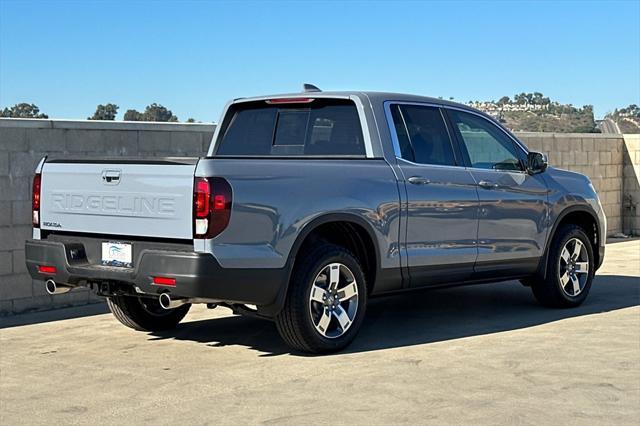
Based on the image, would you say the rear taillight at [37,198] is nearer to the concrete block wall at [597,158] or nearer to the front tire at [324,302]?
the front tire at [324,302]

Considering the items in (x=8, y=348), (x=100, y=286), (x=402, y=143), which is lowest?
(x=8, y=348)

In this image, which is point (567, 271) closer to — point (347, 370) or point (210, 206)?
point (347, 370)

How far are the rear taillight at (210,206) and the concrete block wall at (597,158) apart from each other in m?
10.5

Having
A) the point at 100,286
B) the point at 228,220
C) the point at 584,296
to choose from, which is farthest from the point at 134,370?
the point at 584,296

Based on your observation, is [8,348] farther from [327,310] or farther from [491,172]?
[491,172]

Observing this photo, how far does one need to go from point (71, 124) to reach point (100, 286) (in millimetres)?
3276

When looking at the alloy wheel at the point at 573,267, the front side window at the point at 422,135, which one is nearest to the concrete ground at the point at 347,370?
the alloy wheel at the point at 573,267

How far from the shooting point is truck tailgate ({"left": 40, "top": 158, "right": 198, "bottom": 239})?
278 inches

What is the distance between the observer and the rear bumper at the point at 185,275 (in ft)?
22.9

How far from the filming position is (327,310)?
777 centimetres

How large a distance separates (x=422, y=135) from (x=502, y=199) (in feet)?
3.36

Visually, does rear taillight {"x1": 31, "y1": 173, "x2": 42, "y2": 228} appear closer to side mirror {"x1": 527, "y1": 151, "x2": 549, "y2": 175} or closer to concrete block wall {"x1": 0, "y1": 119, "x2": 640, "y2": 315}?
concrete block wall {"x1": 0, "y1": 119, "x2": 640, "y2": 315}

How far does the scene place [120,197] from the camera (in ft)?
24.4

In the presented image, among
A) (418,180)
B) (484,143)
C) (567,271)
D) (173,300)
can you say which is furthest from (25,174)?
(567,271)
